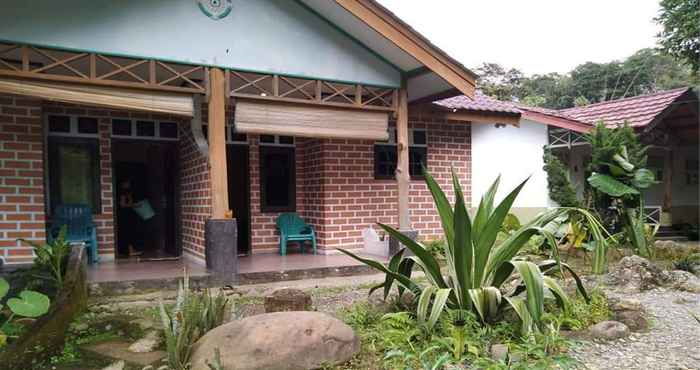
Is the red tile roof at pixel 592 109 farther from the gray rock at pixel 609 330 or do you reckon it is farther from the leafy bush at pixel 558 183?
the gray rock at pixel 609 330

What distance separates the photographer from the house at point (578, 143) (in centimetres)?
1055

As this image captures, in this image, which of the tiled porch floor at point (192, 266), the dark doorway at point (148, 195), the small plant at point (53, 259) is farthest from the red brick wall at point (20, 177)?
the dark doorway at point (148, 195)

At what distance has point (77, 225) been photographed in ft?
24.5

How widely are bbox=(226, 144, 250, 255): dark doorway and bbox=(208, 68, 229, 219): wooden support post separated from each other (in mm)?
2527

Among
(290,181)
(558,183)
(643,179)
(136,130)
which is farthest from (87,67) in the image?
(558,183)

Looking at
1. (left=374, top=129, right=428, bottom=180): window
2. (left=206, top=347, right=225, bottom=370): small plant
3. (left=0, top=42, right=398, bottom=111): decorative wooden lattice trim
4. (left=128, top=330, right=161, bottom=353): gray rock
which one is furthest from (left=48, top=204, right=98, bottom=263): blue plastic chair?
(left=206, top=347, right=225, bottom=370): small plant

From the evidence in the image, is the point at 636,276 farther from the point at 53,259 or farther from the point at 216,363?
the point at 53,259

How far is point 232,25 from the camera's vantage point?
6504mm

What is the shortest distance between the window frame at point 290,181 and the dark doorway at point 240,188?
0.25 meters

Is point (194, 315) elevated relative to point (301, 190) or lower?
lower

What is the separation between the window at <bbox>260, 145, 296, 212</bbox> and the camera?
9016 mm

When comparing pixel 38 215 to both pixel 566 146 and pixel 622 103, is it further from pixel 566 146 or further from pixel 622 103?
pixel 622 103

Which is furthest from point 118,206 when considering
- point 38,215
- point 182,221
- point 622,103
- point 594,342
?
point 622,103

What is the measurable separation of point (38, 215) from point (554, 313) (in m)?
6.56
